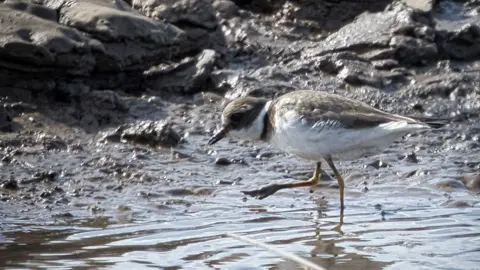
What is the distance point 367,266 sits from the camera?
248 inches

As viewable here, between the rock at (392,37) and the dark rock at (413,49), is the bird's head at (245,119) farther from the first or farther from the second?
the dark rock at (413,49)

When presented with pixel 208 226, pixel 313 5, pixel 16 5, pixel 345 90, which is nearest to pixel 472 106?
pixel 345 90

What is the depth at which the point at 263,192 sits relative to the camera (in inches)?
300

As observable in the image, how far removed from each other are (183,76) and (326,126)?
2.70 meters

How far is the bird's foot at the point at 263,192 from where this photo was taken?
7613mm

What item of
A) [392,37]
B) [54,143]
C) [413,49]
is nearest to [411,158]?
[413,49]

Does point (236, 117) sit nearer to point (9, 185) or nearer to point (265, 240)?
point (265, 240)

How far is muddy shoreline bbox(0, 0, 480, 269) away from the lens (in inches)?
268

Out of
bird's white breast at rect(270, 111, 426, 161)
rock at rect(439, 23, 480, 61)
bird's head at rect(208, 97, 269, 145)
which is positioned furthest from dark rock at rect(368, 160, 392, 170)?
rock at rect(439, 23, 480, 61)

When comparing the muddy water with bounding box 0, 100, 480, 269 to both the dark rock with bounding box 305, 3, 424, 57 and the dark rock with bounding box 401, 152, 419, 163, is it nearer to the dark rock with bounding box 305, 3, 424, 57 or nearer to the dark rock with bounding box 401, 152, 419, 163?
the dark rock with bounding box 401, 152, 419, 163

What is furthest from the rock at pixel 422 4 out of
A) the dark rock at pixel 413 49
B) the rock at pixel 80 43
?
the rock at pixel 80 43

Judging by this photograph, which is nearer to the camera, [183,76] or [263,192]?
[263,192]

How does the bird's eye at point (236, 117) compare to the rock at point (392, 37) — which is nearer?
the bird's eye at point (236, 117)

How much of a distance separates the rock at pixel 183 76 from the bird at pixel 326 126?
77.3 inches
